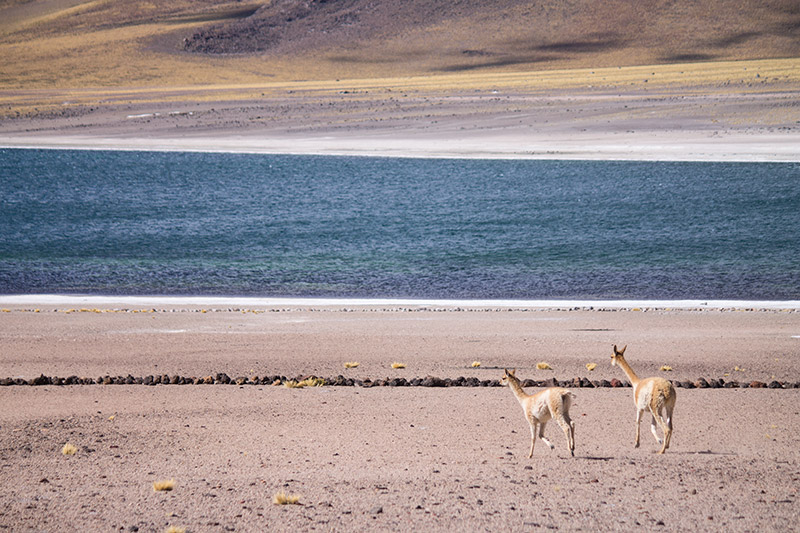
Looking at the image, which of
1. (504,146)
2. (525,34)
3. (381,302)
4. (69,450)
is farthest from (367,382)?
(525,34)

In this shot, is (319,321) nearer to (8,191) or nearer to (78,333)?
(78,333)

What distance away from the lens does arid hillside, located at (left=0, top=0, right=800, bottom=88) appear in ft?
405

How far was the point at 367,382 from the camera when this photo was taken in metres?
11.7

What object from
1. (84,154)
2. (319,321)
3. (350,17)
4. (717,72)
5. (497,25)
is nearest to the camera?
(319,321)

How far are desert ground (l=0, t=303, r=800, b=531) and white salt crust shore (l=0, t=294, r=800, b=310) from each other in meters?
3.41

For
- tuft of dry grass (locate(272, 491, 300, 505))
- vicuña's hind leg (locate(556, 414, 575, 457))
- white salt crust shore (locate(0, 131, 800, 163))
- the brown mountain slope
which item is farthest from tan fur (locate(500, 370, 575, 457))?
the brown mountain slope

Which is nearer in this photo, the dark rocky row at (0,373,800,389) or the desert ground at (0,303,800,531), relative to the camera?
the desert ground at (0,303,800,531)

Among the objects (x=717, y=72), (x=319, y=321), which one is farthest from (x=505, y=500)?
(x=717, y=72)

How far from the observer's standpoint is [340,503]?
725cm

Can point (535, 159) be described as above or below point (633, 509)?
below

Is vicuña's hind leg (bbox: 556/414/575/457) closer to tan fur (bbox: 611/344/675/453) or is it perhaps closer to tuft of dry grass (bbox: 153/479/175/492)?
tan fur (bbox: 611/344/675/453)

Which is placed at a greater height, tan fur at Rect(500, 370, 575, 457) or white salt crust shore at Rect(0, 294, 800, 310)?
tan fur at Rect(500, 370, 575, 457)

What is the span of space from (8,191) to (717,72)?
6715 centimetres

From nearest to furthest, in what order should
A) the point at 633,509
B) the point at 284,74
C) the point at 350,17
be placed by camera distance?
the point at 633,509 < the point at 284,74 < the point at 350,17
